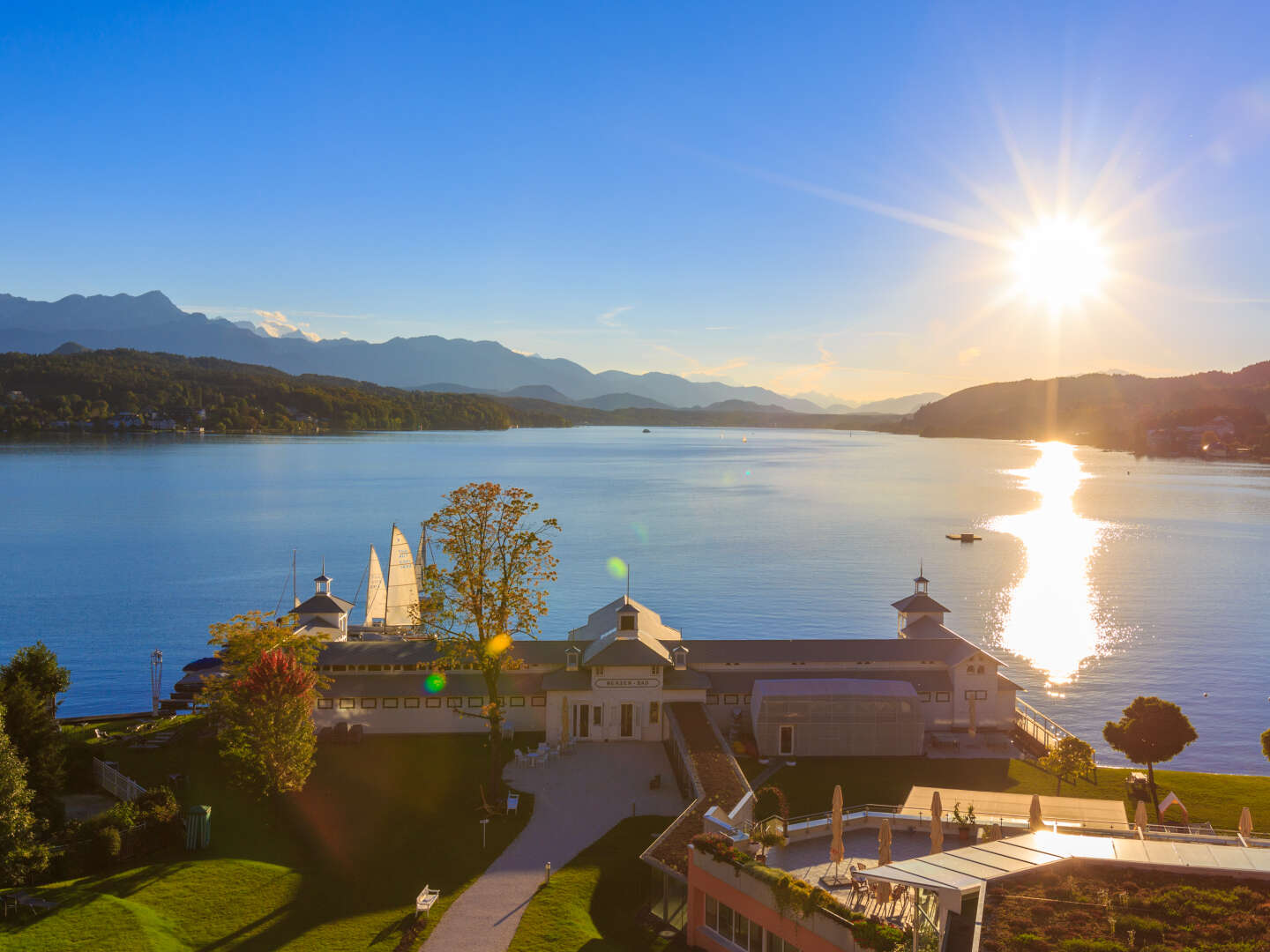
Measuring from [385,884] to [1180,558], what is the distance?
11160 cm

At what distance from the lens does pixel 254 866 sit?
Result: 82.6 ft

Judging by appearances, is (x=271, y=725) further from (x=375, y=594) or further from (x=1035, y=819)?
(x=375, y=594)

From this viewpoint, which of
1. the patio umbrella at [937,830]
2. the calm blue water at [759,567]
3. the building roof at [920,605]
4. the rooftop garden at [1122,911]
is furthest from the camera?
the calm blue water at [759,567]

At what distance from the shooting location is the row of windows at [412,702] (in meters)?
38.1

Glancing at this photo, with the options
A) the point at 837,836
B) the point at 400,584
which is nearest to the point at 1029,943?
the point at 837,836

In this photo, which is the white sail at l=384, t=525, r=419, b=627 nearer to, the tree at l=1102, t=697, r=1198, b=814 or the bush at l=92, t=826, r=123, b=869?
the bush at l=92, t=826, r=123, b=869

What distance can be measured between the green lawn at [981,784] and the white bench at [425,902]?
1350cm

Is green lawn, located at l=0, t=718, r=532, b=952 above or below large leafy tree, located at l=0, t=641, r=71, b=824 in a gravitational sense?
below

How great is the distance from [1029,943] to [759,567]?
8113cm

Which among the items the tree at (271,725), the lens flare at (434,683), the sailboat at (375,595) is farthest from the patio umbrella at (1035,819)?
the sailboat at (375,595)

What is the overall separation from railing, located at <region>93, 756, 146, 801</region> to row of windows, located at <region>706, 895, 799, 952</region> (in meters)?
20.6

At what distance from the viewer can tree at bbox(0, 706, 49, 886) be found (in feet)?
75.5

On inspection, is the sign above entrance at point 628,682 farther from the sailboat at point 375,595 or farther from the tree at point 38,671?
the sailboat at point 375,595

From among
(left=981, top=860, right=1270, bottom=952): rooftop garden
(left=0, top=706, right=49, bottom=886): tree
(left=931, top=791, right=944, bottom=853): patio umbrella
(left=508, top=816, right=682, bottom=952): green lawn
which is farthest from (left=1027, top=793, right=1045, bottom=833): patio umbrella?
(left=0, top=706, right=49, bottom=886): tree
